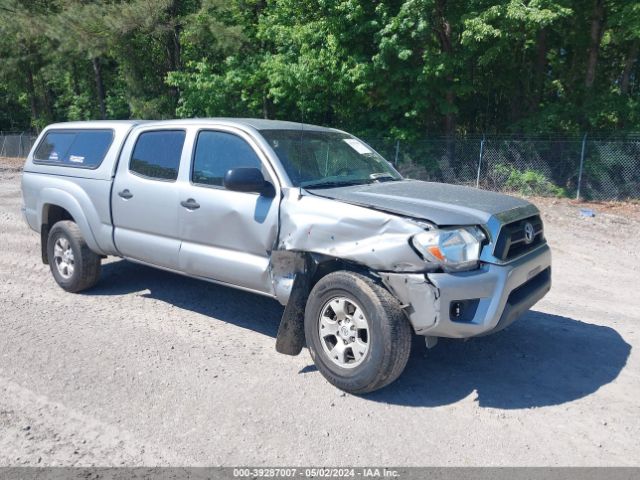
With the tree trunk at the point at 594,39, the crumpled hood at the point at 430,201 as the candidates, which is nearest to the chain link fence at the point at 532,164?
the tree trunk at the point at 594,39

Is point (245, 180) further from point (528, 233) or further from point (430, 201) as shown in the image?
point (528, 233)

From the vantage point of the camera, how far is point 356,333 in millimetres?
3955

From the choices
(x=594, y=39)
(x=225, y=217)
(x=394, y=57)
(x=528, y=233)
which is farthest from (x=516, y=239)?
(x=594, y=39)

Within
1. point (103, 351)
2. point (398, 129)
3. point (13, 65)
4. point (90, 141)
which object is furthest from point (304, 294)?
point (13, 65)

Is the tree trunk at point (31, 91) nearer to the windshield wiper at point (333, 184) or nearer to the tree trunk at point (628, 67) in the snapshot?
the tree trunk at point (628, 67)

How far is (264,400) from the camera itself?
389cm

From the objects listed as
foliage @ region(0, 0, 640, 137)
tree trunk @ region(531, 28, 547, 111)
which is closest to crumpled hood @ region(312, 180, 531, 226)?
foliage @ region(0, 0, 640, 137)

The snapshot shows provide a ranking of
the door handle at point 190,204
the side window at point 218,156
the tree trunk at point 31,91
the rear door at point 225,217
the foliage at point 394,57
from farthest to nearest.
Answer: the tree trunk at point 31,91
the foliage at point 394,57
the door handle at point 190,204
the side window at point 218,156
the rear door at point 225,217

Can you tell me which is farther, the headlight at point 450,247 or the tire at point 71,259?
the tire at point 71,259

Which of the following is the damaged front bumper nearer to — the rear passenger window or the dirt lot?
the dirt lot

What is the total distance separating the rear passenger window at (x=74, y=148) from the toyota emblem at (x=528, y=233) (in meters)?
4.42

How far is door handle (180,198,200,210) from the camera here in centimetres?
495

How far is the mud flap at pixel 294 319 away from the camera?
4.26 meters

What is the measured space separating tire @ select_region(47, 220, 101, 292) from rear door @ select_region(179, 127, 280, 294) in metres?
1.70
